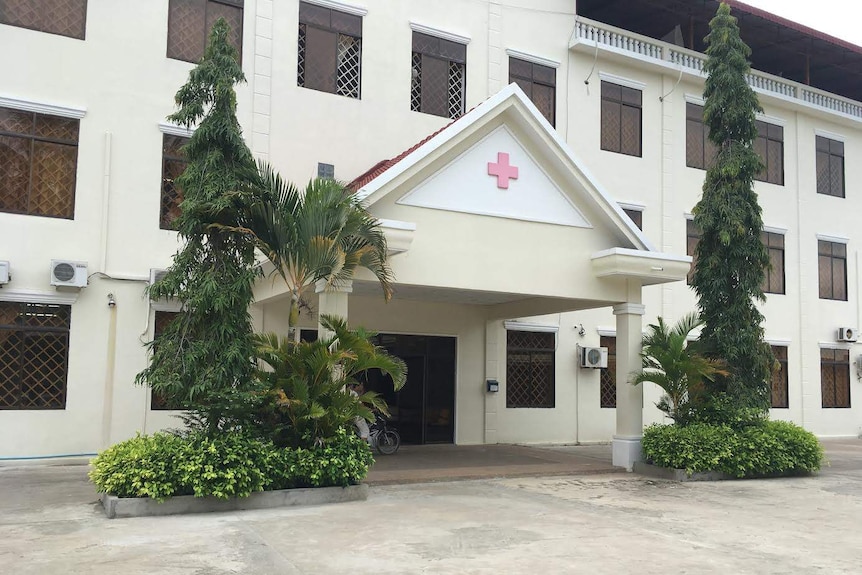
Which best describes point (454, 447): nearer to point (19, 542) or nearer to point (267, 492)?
point (267, 492)

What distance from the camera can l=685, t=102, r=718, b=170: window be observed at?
61.8 ft

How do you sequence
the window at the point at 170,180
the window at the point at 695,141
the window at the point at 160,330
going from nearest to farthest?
the window at the point at 160,330 → the window at the point at 170,180 → the window at the point at 695,141

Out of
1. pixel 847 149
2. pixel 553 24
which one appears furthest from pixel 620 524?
pixel 847 149

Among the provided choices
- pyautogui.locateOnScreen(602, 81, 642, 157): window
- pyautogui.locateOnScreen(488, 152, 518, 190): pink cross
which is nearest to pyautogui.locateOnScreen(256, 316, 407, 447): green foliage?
pyautogui.locateOnScreen(488, 152, 518, 190): pink cross

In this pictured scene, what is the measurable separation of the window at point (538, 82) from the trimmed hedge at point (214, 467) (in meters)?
9.88

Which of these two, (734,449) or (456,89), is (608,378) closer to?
(734,449)

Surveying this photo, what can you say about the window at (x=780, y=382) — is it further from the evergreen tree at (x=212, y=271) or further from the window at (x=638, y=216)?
the evergreen tree at (x=212, y=271)

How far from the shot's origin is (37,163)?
12.5 metres

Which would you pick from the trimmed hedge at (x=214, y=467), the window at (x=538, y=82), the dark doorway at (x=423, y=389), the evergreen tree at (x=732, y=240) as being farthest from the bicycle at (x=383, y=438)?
the window at (x=538, y=82)

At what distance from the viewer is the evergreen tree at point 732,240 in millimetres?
12711

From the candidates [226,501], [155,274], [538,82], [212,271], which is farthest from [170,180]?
[538,82]

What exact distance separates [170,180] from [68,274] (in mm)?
2282

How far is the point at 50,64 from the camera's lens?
12.6m

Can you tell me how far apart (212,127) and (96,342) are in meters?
5.02
